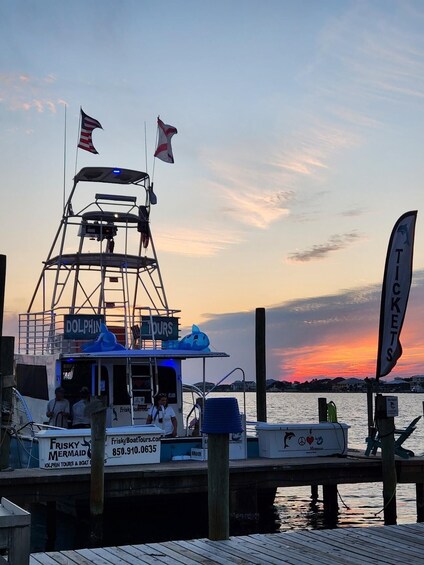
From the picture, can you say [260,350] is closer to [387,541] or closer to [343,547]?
[387,541]

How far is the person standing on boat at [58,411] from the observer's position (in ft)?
59.5

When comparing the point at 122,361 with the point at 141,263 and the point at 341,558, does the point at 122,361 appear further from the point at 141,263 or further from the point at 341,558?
the point at 341,558

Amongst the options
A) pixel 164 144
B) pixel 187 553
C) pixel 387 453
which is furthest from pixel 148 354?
pixel 187 553

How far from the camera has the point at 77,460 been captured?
15164 millimetres

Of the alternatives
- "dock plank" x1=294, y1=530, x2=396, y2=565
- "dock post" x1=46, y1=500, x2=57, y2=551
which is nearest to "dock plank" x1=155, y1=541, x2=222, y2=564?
"dock plank" x1=294, y1=530, x2=396, y2=565

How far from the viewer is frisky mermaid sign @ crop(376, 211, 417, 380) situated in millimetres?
15320

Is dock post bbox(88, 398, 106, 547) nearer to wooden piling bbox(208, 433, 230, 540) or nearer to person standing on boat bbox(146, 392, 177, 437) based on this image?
person standing on boat bbox(146, 392, 177, 437)

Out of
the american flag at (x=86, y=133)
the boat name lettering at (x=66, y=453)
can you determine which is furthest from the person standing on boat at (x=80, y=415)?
the american flag at (x=86, y=133)

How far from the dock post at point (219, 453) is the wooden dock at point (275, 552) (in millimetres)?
250

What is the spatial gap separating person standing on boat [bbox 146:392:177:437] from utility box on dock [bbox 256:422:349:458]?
6.88ft

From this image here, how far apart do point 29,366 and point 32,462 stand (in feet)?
18.2

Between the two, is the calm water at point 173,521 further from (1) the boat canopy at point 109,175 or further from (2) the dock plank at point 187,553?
(1) the boat canopy at point 109,175

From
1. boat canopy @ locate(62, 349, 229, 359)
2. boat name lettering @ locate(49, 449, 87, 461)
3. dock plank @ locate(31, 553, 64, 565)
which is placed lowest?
dock plank @ locate(31, 553, 64, 565)

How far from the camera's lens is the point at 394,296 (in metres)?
15.3
